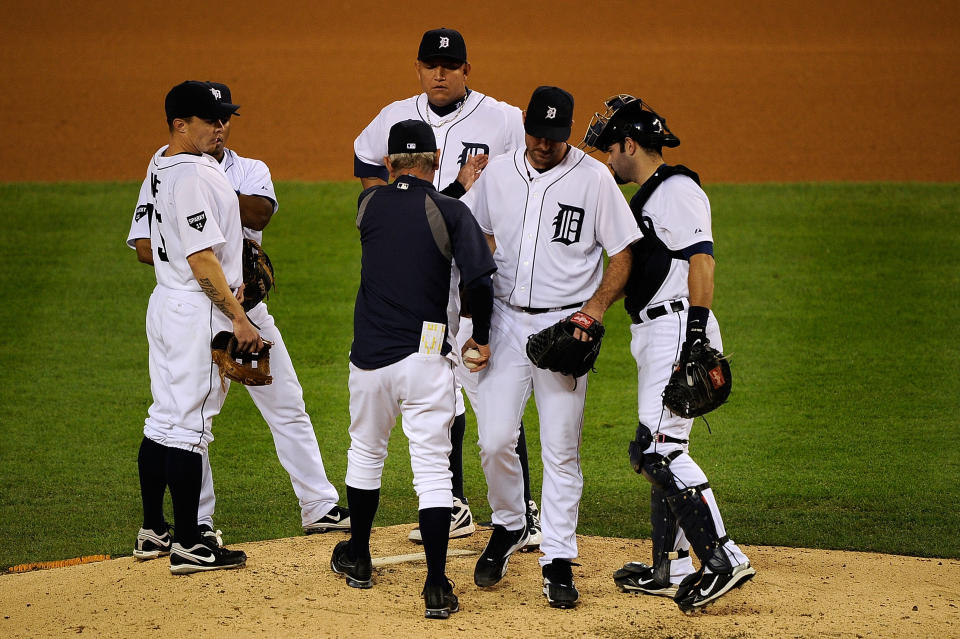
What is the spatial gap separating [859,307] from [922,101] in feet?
30.2

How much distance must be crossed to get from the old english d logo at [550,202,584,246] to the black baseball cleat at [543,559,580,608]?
48.0 inches

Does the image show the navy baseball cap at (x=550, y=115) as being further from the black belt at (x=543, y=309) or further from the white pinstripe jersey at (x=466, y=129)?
the white pinstripe jersey at (x=466, y=129)

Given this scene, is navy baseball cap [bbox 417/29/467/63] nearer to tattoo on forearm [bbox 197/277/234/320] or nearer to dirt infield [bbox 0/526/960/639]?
tattoo on forearm [bbox 197/277/234/320]

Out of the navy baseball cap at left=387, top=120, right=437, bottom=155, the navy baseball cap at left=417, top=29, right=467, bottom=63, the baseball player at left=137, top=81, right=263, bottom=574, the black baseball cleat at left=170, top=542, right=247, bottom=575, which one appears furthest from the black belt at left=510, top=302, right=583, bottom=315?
the black baseball cleat at left=170, top=542, right=247, bottom=575

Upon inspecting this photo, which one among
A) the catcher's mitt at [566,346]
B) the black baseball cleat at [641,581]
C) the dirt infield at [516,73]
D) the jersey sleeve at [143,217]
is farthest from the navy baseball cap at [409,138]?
the dirt infield at [516,73]

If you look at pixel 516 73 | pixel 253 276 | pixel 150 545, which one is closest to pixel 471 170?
pixel 253 276

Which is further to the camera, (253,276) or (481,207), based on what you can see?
(253,276)

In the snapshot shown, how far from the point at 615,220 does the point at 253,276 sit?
5.28 feet

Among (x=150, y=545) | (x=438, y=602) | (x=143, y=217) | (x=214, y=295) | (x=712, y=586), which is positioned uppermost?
(x=143, y=217)

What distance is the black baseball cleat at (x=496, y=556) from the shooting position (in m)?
4.08

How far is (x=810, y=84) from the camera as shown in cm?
1759

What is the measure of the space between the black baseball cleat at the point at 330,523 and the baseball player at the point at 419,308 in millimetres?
1083

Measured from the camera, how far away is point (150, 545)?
432 cm

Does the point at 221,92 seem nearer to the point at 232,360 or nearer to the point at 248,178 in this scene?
the point at 248,178
